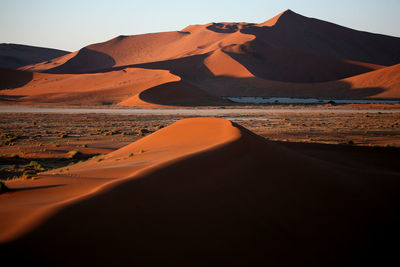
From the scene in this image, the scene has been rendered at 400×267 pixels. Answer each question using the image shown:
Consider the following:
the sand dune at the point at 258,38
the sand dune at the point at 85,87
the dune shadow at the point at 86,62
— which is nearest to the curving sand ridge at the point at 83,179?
the sand dune at the point at 85,87

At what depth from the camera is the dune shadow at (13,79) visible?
89875 millimetres

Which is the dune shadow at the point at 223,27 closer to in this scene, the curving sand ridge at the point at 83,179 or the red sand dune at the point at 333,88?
the red sand dune at the point at 333,88

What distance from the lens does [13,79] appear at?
93.5 m

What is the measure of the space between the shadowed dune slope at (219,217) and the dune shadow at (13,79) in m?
91.5

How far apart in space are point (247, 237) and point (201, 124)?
7.74 meters

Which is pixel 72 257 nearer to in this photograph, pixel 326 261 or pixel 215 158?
pixel 326 261

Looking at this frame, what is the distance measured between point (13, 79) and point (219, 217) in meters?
98.9

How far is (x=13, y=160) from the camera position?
51.0 feet

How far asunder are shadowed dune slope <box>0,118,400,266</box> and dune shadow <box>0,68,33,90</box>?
91480 millimetres

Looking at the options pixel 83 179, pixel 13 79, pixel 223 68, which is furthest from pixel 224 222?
pixel 13 79

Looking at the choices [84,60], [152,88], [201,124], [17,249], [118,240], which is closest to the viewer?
[17,249]

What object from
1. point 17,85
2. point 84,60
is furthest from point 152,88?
point 84,60

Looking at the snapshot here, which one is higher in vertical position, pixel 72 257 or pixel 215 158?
pixel 215 158

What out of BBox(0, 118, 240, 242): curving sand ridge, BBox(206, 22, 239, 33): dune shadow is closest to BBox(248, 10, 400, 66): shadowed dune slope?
BBox(206, 22, 239, 33): dune shadow
